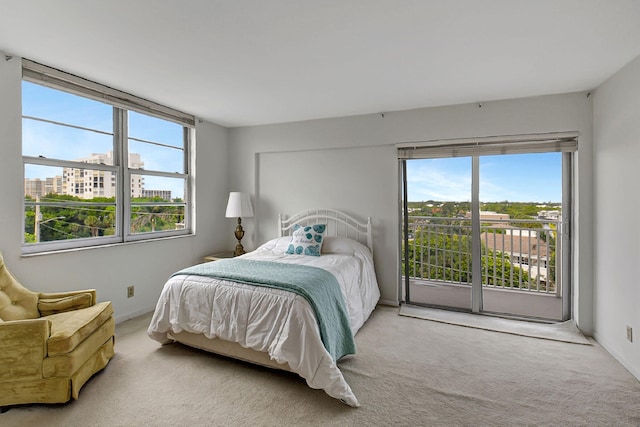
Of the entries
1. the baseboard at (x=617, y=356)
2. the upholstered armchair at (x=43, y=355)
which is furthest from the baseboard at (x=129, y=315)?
the baseboard at (x=617, y=356)

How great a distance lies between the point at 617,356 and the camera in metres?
2.49

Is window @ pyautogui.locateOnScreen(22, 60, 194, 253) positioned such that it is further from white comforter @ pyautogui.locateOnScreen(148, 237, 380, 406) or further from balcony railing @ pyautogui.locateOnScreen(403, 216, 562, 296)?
balcony railing @ pyautogui.locateOnScreen(403, 216, 562, 296)

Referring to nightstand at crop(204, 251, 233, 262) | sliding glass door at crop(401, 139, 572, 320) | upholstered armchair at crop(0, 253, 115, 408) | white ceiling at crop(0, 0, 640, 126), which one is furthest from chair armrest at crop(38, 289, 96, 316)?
sliding glass door at crop(401, 139, 572, 320)

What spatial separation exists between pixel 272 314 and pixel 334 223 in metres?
2.08

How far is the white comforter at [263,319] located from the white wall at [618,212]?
218cm

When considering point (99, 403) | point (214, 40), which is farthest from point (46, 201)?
point (214, 40)

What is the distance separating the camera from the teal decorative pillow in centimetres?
349

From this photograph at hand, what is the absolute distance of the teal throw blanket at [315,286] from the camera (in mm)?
2166

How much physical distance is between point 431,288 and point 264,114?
3286 millimetres

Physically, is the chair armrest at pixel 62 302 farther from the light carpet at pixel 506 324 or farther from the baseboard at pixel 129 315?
the light carpet at pixel 506 324

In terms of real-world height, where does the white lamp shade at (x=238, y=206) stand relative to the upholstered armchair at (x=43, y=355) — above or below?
above

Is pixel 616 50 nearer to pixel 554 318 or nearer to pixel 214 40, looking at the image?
pixel 554 318

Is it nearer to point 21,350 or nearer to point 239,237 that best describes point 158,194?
point 239,237

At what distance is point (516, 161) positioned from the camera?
11.1ft
